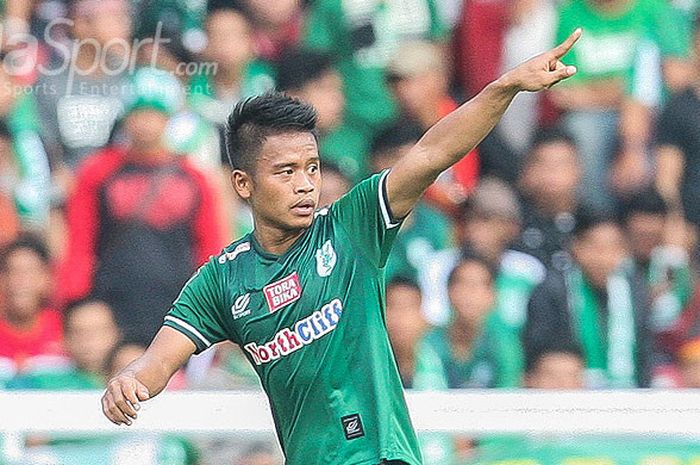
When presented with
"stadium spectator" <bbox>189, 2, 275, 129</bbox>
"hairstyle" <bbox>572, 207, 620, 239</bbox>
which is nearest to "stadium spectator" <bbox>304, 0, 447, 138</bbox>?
"stadium spectator" <bbox>189, 2, 275, 129</bbox>

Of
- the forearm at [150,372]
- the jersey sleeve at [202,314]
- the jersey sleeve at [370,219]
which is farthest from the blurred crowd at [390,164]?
the jersey sleeve at [370,219]

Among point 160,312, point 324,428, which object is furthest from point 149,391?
point 160,312

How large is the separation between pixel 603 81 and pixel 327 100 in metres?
1.35

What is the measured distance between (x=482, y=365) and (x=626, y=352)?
2.18 ft

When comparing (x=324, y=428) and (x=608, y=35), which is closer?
(x=324, y=428)

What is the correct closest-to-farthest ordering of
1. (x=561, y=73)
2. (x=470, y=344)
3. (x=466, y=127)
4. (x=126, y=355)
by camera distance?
1. (x=561, y=73)
2. (x=466, y=127)
3. (x=470, y=344)
4. (x=126, y=355)

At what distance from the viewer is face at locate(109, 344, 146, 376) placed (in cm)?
650

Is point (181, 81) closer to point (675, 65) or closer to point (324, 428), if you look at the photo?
point (675, 65)

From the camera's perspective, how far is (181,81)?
6.78 metres

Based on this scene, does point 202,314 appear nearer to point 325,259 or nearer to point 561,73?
point 325,259

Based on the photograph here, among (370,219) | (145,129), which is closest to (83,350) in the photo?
(145,129)

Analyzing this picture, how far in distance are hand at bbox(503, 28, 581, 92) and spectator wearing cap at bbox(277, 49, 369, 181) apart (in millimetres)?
2990

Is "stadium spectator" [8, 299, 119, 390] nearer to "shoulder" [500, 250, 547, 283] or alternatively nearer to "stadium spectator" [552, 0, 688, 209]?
"shoulder" [500, 250, 547, 283]

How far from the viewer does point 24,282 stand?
6.60 metres
